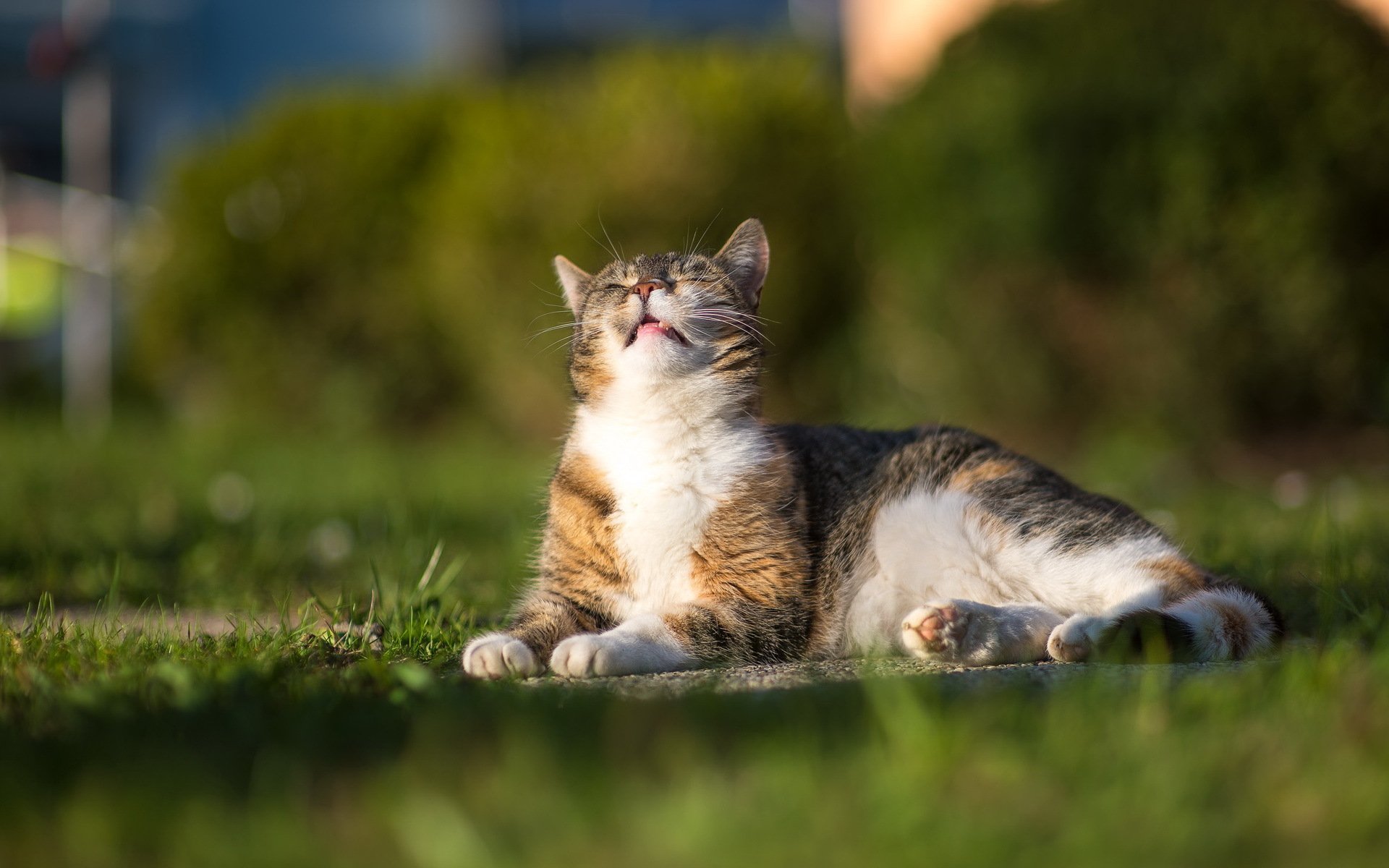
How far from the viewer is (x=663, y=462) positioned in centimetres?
322

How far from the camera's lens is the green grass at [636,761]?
1.66 meters

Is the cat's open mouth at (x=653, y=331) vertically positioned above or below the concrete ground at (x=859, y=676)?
above

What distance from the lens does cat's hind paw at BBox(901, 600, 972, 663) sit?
2.83 meters

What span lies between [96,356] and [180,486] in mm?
5185

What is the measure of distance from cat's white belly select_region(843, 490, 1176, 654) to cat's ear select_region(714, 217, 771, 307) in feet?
2.51

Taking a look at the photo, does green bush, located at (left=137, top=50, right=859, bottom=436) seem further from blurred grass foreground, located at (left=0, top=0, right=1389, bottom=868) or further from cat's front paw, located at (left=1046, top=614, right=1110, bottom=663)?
cat's front paw, located at (left=1046, top=614, right=1110, bottom=663)

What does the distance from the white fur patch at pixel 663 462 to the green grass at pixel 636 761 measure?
0.50m

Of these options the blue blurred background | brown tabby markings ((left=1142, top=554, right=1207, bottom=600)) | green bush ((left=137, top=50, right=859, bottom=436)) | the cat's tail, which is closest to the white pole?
the blue blurred background

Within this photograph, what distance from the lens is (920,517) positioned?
3.32m

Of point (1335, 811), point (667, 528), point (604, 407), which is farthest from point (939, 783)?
point (604, 407)

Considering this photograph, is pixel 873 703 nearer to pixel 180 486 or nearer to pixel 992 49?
pixel 180 486

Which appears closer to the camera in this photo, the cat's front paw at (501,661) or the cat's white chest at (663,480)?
the cat's front paw at (501,661)

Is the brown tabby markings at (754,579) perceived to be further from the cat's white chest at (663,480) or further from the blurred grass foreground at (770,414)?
the blurred grass foreground at (770,414)

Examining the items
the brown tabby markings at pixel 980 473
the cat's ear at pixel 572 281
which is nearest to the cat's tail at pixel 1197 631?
the brown tabby markings at pixel 980 473
